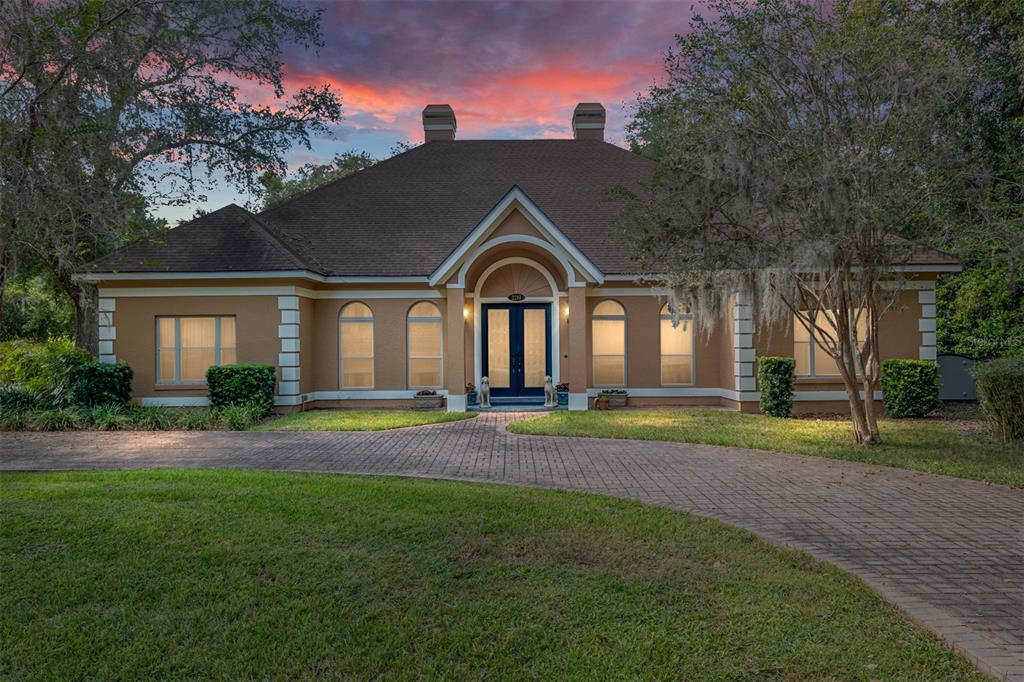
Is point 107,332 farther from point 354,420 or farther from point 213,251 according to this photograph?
point 354,420

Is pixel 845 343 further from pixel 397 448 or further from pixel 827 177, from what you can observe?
pixel 397 448

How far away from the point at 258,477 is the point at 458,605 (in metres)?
4.94

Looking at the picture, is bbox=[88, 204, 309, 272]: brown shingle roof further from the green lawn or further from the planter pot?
the green lawn

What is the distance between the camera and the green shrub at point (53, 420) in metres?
13.1

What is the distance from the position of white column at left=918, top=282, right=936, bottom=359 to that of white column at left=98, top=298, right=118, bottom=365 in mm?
21558

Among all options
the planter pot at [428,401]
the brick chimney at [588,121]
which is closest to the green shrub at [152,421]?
the planter pot at [428,401]

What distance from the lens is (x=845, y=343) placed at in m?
11.2

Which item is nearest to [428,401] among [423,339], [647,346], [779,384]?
[423,339]

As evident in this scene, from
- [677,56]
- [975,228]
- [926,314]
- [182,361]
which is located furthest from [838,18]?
[182,361]

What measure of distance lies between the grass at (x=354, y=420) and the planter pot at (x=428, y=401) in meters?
0.78

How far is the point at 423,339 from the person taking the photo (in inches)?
692

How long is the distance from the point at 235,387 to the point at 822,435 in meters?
13.4

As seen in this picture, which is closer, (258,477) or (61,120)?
(61,120)

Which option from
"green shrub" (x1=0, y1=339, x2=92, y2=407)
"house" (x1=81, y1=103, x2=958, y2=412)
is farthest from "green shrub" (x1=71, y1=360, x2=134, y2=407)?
"house" (x1=81, y1=103, x2=958, y2=412)
